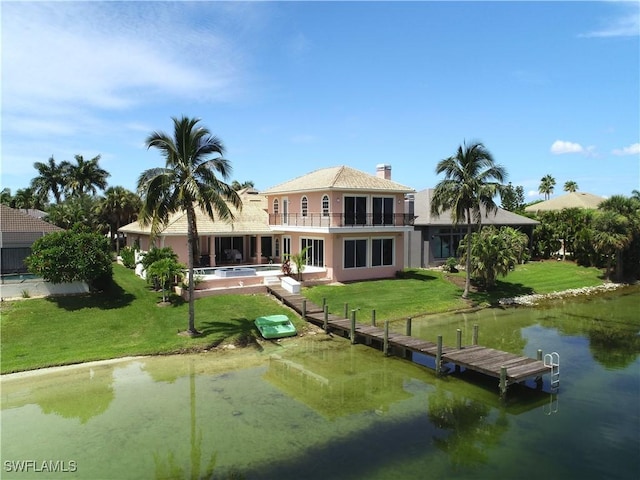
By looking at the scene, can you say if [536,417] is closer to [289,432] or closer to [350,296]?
[289,432]

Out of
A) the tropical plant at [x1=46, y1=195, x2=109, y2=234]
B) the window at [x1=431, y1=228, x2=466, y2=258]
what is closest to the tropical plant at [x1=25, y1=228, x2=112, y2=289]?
the tropical plant at [x1=46, y1=195, x2=109, y2=234]

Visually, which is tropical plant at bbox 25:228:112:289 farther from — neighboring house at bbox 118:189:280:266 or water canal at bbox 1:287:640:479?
water canal at bbox 1:287:640:479

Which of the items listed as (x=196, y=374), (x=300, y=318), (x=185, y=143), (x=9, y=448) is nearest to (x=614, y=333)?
(x=300, y=318)

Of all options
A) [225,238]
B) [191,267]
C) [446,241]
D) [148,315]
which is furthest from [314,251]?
Answer: [191,267]

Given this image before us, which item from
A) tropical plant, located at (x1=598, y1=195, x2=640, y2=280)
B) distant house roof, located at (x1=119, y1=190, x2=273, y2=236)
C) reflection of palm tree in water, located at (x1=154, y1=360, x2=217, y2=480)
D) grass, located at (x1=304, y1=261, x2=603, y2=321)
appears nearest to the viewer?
reflection of palm tree in water, located at (x1=154, y1=360, x2=217, y2=480)

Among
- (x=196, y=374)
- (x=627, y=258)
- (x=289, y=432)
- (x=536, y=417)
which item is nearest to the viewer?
(x=289, y=432)

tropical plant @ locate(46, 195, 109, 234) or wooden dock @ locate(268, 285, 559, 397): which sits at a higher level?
tropical plant @ locate(46, 195, 109, 234)
